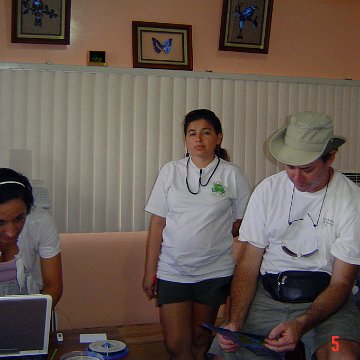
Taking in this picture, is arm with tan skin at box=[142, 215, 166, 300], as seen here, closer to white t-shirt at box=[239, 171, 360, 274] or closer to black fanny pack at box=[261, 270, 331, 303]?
white t-shirt at box=[239, 171, 360, 274]

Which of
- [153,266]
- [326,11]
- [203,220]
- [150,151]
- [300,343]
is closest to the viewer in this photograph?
[300,343]

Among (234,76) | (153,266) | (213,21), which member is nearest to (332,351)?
(153,266)

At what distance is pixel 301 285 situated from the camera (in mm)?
1952

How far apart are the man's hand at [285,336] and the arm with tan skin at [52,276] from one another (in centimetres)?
95

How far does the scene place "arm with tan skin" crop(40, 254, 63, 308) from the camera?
2.29 meters

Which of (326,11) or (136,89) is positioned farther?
(326,11)

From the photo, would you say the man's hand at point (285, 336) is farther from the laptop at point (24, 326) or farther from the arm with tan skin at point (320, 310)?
the laptop at point (24, 326)

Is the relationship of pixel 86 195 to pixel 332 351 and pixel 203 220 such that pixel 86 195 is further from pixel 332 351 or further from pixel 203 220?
pixel 332 351

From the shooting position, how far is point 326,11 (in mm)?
3791

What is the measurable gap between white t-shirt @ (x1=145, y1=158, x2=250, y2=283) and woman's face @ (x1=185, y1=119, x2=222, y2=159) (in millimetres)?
66

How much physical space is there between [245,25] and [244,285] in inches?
81.6

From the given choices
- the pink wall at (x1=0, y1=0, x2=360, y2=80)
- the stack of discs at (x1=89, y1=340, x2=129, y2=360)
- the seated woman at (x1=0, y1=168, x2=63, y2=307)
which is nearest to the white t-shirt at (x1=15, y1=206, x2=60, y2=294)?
the seated woman at (x1=0, y1=168, x2=63, y2=307)

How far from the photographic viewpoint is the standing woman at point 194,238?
8.49 feet

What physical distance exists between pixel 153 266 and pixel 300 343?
3.30 ft
